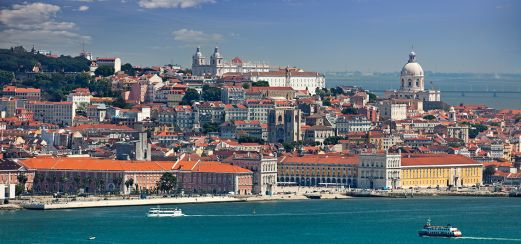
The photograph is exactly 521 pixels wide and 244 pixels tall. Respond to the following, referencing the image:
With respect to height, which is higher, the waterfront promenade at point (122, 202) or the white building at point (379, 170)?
the white building at point (379, 170)

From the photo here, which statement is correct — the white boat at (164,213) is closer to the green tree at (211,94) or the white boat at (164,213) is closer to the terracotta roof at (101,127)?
the terracotta roof at (101,127)

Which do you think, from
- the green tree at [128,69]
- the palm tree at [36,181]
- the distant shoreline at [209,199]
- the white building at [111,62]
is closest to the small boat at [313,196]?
the distant shoreline at [209,199]

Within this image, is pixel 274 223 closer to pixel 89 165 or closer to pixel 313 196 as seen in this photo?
pixel 313 196

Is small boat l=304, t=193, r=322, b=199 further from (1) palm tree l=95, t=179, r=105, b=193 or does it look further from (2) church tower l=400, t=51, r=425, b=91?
(2) church tower l=400, t=51, r=425, b=91

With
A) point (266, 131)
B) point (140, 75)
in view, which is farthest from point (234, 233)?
point (140, 75)

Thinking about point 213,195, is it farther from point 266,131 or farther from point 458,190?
point 266,131

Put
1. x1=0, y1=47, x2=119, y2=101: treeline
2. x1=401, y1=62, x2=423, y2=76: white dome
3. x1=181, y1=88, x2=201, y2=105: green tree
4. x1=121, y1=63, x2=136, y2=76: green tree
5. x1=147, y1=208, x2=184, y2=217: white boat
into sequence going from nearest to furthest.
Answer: x1=147, y1=208, x2=184, y2=217: white boat → x1=181, y1=88, x2=201, y2=105: green tree → x1=0, y1=47, x2=119, y2=101: treeline → x1=121, y1=63, x2=136, y2=76: green tree → x1=401, y1=62, x2=423, y2=76: white dome

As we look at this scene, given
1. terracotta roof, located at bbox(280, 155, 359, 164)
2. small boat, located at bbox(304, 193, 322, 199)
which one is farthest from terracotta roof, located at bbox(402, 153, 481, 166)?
small boat, located at bbox(304, 193, 322, 199)
